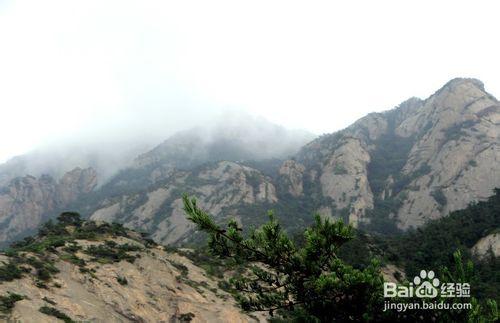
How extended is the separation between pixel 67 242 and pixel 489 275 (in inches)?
3414

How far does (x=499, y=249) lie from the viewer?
9450cm

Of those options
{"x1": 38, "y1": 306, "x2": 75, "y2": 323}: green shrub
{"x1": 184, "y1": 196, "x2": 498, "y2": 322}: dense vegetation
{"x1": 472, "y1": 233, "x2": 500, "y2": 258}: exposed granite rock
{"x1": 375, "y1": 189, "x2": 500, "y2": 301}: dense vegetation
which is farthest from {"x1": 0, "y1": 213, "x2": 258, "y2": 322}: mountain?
{"x1": 472, "y1": 233, "x2": 500, "y2": 258}: exposed granite rock

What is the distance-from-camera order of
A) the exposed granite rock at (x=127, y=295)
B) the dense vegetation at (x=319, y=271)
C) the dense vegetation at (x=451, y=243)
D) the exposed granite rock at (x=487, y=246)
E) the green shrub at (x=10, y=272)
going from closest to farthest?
1. the dense vegetation at (x=319, y=271)
2. the exposed granite rock at (x=127, y=295)
3. the green shrub at (x=10, y=272)
4. the dense vegetation at (x=451, y=243)
5. the exposed granite rock at (x=487, y=246)

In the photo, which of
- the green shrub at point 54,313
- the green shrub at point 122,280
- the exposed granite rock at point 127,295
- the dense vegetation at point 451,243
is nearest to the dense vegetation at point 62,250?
the exposed granite rock at point 127,295

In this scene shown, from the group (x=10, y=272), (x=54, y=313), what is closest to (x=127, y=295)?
(x=10, y=272)

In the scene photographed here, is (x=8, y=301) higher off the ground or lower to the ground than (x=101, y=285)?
higher

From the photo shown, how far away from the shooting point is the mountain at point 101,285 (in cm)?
3697

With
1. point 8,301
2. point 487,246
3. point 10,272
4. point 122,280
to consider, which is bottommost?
point 487,246

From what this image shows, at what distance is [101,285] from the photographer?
47906 millimetres

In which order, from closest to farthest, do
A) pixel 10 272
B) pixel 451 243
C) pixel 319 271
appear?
pixel 319 271 < pixel 10 272 < pixel 451 243

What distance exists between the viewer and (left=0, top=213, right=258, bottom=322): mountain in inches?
1455

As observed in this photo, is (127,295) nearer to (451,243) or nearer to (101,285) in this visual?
(101,285)

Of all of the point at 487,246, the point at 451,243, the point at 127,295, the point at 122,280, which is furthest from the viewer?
the point at 451,243

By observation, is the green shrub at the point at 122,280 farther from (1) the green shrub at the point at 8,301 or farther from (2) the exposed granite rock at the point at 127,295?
(1) the green shrub at the point at 8,301
